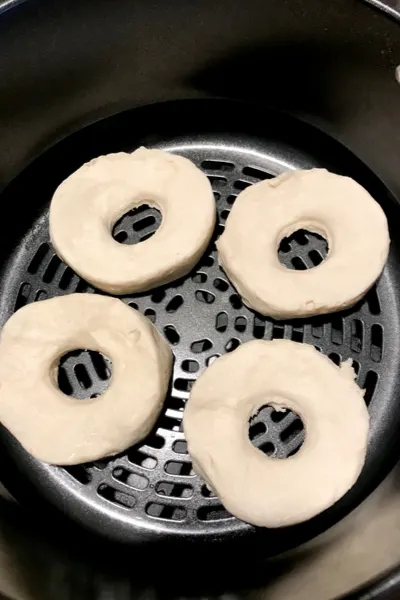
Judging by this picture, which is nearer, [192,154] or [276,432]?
[276,432]

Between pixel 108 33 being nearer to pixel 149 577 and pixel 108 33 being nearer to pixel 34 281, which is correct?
pixel 34 281

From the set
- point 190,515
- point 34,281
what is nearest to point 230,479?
point 190,515

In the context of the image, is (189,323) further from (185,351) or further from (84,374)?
(84,374)

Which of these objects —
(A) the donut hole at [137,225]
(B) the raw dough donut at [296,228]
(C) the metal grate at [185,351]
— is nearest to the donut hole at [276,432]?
(C) the metal grate at [185,351]

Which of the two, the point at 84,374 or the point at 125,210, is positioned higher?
the point at 125,210

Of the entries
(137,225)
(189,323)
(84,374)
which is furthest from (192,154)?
(84,374)

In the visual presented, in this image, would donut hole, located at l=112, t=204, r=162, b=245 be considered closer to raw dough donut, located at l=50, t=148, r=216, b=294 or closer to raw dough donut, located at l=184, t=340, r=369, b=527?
raw dough donut, located at l=50, t=148, r=216, b=294
